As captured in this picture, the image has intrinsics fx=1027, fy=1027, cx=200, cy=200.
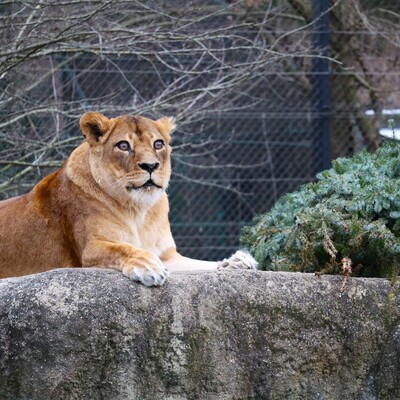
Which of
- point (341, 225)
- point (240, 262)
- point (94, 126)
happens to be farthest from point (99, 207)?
point (341, 225)

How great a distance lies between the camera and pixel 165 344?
402 cm

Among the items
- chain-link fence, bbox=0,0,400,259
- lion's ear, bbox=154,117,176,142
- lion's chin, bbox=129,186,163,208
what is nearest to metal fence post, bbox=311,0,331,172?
chain-link fence, bbox=0,0,400,259

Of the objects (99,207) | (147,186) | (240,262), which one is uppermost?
(147,186)

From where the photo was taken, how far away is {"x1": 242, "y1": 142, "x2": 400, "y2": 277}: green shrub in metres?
4.61

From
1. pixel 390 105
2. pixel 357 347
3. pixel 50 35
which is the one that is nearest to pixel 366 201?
pixel 357 347

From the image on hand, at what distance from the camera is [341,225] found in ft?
15.2

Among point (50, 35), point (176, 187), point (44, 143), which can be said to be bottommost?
point (176, 187)

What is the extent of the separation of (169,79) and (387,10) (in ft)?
7.63

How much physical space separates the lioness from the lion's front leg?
0.01m

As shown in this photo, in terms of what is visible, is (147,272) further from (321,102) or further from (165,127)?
(321,102)

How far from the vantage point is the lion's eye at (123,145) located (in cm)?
498

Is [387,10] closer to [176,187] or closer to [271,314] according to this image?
[176,187]

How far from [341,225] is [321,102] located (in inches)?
193

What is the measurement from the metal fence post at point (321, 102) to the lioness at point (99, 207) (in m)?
4.17
